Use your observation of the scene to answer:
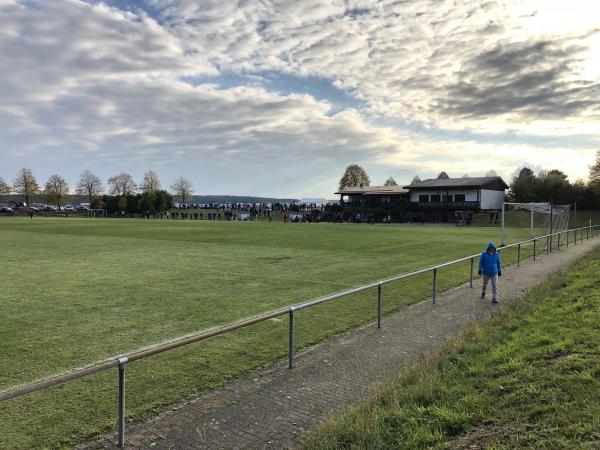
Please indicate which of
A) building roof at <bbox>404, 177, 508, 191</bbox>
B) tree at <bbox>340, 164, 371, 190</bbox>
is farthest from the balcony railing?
tree at <bbox>340, 164, 371, 190</bbox>

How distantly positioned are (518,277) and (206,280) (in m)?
10.2

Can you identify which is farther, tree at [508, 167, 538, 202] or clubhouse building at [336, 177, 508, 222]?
tree at [508, 167, 538, 202]

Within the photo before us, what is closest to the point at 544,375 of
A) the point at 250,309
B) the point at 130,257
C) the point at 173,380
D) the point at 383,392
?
the point at 383,392

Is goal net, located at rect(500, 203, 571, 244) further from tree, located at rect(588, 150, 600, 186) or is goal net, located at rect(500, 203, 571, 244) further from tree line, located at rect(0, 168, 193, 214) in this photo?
tree line, located at rect(0, 168, 193, 214)

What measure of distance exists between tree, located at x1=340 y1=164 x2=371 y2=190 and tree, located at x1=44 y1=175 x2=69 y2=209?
72.3 m

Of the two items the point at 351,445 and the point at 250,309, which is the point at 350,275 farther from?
the point at 351,445

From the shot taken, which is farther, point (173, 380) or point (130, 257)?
point (130, 257)

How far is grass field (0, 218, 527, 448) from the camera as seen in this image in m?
5.32

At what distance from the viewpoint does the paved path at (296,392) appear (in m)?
4.46

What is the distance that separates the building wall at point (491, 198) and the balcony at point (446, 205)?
183cm

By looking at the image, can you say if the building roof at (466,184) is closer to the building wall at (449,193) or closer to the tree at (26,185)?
the building wall at (449,193)

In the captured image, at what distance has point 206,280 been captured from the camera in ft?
45.8

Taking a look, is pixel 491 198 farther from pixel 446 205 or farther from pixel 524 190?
pixel 524 190

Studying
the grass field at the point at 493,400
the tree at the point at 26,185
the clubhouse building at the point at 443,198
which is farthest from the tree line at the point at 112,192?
the grass field at the point at 493,400
